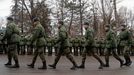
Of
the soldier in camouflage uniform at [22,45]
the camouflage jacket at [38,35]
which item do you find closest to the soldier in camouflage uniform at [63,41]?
the camouflage jacket at [38,35]

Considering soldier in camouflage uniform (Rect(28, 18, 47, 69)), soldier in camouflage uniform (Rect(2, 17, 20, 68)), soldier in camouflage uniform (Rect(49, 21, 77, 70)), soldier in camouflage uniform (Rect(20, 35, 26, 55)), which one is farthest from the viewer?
soldier in camouflage uniform (Rect(20, 35, 26, 55))

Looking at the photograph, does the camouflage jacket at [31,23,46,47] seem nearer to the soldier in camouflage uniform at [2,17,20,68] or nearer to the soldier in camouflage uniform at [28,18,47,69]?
the soldier in camouflage uniform at [28,18,47,69]

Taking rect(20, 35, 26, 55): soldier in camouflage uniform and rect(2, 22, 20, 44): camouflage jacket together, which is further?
rect(20, 35, 26, 55): soldier in camouflage uniform

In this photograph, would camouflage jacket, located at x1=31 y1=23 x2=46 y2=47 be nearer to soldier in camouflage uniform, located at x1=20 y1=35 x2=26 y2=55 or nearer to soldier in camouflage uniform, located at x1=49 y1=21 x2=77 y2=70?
soldier in camouflage uniform, located at x1=49 y1=21 x2=77 y2=70

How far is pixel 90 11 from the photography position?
216ft

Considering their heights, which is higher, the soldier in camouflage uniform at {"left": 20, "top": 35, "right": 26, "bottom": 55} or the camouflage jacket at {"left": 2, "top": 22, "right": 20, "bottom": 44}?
the camouflage jacket at {"left": 2, "top": 22, "right": 20, "bottom": 44}

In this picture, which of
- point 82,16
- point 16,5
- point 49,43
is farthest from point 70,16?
point 49,43

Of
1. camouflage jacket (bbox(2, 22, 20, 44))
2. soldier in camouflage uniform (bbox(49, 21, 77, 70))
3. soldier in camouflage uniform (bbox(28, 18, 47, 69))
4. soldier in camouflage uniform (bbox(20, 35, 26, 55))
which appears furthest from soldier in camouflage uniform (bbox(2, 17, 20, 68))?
soldier in camouflage uniform (bbox(20, 35, 26, 55))

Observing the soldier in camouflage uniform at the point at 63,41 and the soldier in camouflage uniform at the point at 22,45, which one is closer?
the soldier in camouflage uniform at the point at 63,41

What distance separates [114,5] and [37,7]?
32.9 feet

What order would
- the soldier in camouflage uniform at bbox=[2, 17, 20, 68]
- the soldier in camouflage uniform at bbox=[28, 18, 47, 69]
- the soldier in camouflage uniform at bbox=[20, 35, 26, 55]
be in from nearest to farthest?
the soldier in camouflage uniform at bbox=[28, 18, 47, 69], the soldier in camouflage uniform at bbox=[2, 17, 20, 68], the soldier in camouflage uniform at bbox=[20, 35, 26, 55]

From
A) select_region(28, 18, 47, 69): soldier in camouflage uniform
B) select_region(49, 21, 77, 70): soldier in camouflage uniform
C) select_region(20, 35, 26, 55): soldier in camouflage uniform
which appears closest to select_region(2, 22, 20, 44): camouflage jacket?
select_region(28, 18, 47, 69): soldier in camouflage uniform

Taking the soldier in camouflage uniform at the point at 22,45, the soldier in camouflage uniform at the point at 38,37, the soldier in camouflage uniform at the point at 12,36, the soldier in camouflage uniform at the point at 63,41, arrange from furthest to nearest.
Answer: the soldier in camouflage uniform at the point at 22,45
the soldier in camouflage uniform at the point at 63,41
the soldier in camouflage uniform at the point at 12,36
the soldier in camouflage uniform at the point at 38,37

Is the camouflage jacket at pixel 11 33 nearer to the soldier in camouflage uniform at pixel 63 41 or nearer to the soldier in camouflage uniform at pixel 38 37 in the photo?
the soldier in camouflage uniform at pixel 38 37
